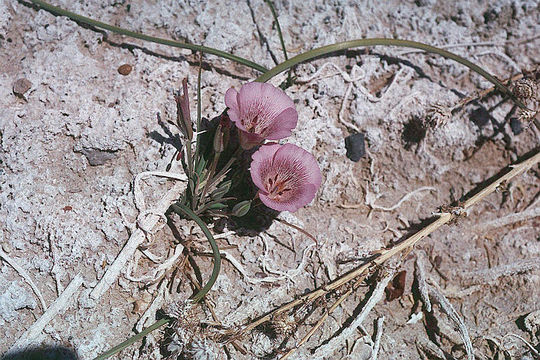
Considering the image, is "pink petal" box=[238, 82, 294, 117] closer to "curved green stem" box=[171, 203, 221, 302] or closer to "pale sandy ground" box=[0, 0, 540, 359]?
"pale sandy ground" box=[0, 0, 540, 359]

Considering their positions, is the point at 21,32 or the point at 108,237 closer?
the point at 108,237

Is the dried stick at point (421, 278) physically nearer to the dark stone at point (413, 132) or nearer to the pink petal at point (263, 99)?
the dark stone at point (413, 132)

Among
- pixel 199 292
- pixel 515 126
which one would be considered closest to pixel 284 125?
pixel 199 292

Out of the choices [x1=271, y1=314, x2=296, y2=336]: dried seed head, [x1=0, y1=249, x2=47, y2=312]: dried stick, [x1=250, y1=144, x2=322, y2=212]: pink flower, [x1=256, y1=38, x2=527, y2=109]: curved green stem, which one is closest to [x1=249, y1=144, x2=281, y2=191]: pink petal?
[x1=250, y1=144, x2=322, y2=212]: pink flower

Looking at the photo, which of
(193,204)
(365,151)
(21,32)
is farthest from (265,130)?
(21,32)

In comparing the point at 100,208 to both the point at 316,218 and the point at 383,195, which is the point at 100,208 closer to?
the point at 316,218

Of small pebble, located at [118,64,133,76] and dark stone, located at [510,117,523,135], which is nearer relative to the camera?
small pebble, located at [118,64,133,76]
